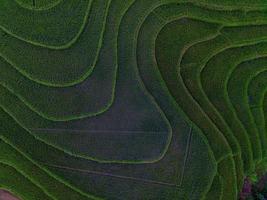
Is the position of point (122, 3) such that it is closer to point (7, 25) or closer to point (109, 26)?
point (109, 26)

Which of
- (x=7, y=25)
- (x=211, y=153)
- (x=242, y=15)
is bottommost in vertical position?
(x=211, y=153)

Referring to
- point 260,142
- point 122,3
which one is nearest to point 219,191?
point 260,142

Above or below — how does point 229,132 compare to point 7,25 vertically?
below

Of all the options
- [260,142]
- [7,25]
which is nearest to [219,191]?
[260,142]

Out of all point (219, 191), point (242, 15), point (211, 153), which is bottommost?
point (219, 191)

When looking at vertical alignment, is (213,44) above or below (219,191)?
above

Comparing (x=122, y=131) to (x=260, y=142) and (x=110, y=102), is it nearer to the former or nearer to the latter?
(x=110, y=102)
